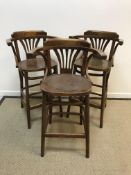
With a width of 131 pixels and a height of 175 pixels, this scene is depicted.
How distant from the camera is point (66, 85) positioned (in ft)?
6.35

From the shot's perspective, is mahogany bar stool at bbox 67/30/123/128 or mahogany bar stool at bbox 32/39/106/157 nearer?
mahogany bar stool at bbox 32/39/106/157

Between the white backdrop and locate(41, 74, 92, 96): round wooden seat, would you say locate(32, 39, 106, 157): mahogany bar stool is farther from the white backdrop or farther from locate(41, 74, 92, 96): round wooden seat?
the white backdrop

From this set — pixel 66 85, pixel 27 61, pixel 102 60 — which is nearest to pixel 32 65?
pixel 27 61

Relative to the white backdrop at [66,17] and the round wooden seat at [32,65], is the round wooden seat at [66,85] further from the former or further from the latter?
the white backdrop at [66,17]

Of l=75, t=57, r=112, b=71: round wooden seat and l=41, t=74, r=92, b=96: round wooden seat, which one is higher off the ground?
l=75, t=57, r=112, b=71: round wooden seat

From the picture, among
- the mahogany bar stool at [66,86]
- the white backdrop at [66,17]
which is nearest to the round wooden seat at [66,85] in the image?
the mahogany bar stool at [66,86]

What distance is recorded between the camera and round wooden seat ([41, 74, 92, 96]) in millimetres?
1822

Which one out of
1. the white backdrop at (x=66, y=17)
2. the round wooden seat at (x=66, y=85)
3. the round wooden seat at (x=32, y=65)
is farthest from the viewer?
the white backdrop at (x=66, y=17)

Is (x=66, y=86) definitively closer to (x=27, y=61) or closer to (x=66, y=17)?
(x=27, y=61)

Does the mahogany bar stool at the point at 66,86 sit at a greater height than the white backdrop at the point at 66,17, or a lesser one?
lesser

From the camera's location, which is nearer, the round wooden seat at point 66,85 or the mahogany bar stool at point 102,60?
the round wooden seat at point 66,85

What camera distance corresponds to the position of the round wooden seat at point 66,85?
5.98ft

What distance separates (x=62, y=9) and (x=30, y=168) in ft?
5.85

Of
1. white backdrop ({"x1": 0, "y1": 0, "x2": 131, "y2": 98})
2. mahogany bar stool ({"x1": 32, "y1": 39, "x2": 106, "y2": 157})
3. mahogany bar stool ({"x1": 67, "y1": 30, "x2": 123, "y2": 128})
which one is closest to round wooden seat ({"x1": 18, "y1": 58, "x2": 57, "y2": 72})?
mahogany bar stool ({"x1": 32, "y1": 39, "x2": 106, "y2": 157})
